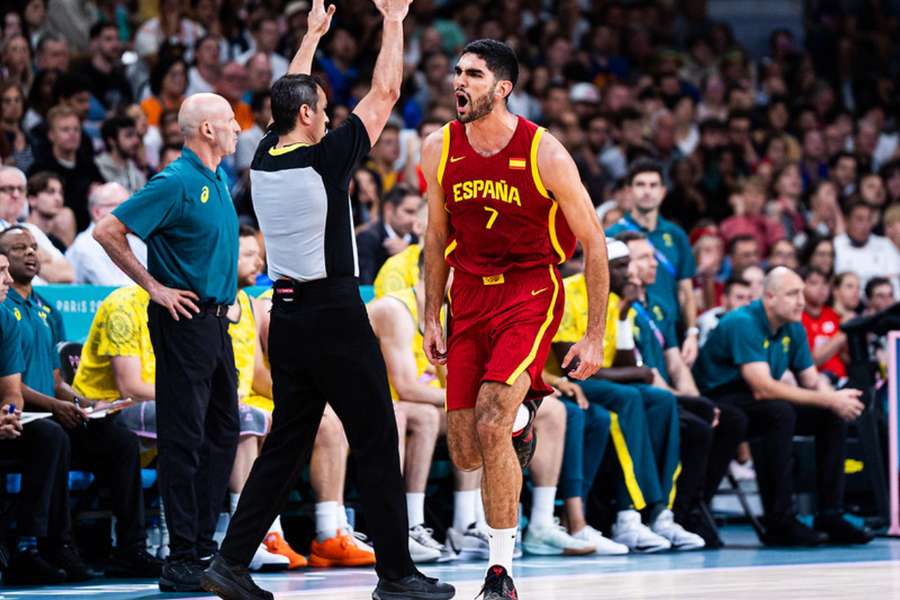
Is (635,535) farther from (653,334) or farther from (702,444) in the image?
(653,334)

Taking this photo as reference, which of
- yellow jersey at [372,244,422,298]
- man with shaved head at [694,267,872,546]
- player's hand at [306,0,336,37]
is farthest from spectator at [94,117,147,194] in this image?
player's hand at [306,0,336,37]

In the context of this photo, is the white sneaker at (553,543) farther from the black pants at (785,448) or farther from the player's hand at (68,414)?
the player's hand at (68,414)

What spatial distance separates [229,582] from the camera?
6020 millimetres

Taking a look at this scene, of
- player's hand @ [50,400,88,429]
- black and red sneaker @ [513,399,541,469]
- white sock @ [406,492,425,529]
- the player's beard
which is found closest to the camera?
the player's beard

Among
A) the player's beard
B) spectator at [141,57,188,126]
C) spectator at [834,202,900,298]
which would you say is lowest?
spectator at [834,202,900,298]

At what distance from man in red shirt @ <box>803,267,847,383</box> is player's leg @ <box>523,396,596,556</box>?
3755 mm

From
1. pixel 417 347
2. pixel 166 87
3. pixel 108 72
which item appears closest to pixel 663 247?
pixel 417 347

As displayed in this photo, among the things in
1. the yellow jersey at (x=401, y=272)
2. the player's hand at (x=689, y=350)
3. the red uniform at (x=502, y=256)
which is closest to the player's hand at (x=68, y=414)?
the yellow jersey at (x=401, y=272)

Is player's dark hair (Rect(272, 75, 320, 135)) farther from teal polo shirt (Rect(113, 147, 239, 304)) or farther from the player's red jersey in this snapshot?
teal polo shirt (Rect(113, 147, 239, 304))

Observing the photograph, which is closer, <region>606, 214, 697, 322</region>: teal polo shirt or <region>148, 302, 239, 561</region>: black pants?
<region>148, 302, 239, 561</region>: black pants

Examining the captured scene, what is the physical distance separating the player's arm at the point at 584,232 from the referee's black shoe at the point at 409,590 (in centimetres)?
101

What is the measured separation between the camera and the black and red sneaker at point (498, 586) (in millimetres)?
5914

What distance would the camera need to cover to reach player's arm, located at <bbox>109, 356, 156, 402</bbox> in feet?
26.2

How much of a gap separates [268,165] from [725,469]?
5004mm
